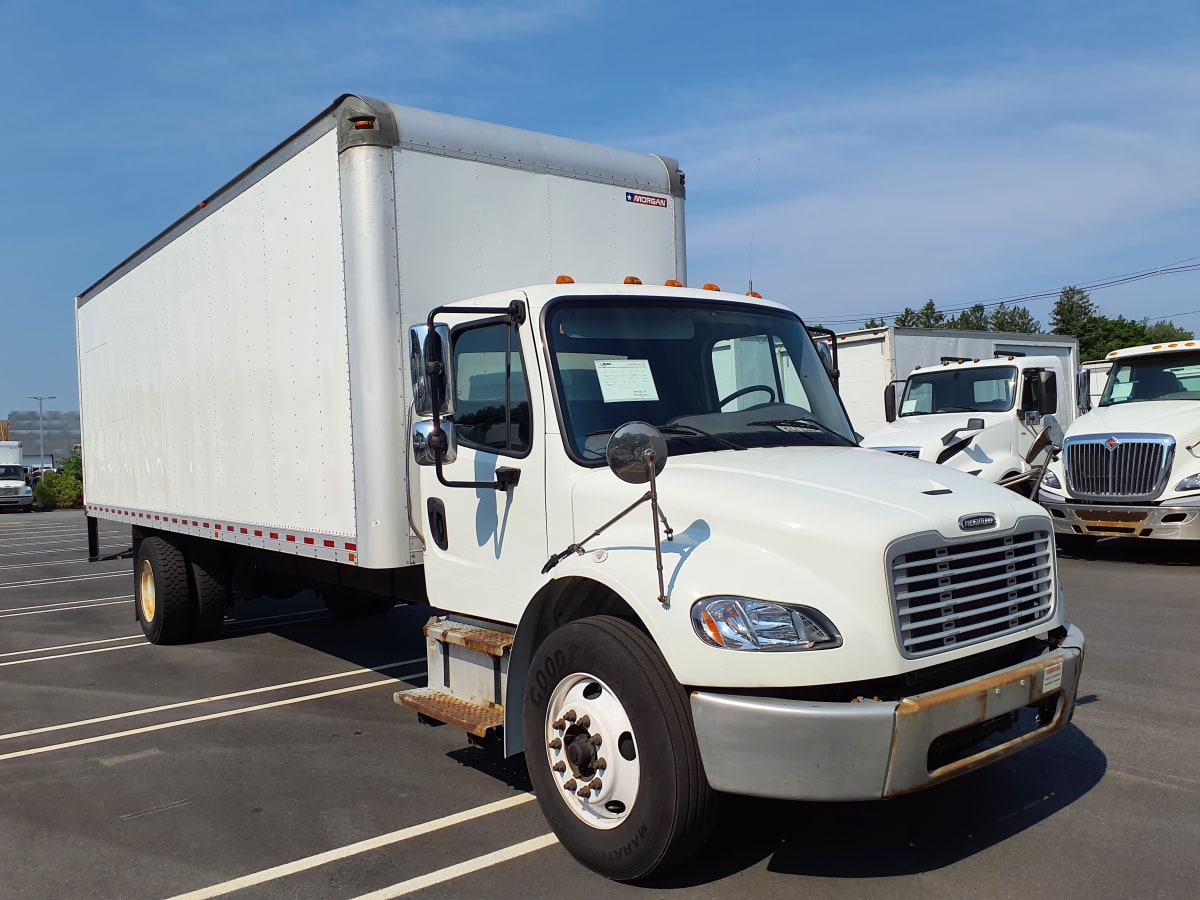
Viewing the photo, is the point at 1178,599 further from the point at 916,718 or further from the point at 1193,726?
the point at 916,718

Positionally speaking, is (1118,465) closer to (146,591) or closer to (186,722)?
(186,722)

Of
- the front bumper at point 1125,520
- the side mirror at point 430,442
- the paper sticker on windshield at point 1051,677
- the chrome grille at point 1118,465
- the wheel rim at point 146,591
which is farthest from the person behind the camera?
the chrome grille at point 1118,465

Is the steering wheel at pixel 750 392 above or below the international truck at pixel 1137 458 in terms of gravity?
above

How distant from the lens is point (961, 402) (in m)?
14.3

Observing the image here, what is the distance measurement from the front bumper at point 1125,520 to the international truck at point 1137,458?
0.03 ft

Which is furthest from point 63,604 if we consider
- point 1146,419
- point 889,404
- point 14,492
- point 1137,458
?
point 14,492

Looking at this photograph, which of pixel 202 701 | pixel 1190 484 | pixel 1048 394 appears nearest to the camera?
pixel 202 701

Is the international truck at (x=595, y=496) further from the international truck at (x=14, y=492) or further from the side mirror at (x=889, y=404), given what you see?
the international truck at (x=14, y=492)

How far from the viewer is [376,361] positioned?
5484 mm

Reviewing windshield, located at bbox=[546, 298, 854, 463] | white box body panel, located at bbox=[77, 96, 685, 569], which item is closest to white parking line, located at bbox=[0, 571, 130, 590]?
white box body panel, located at bbox=[77, 96, 685, 569]

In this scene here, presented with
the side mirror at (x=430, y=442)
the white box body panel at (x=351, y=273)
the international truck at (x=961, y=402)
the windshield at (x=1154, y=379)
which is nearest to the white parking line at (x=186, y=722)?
the white box body panel at (x=351, y=273)

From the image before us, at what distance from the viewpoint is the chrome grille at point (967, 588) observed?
3521mm

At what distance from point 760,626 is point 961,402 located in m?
11.8

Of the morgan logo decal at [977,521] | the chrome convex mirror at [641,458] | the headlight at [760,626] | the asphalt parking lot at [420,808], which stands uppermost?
the chrome convex mirror at [641,458]
